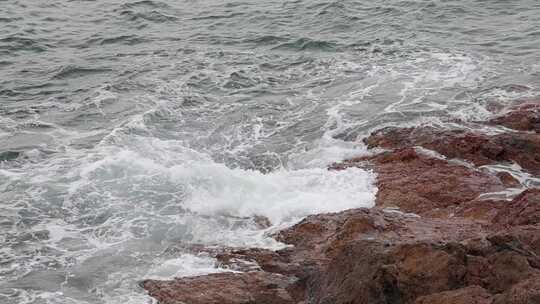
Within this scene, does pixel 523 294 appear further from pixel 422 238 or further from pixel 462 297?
pixel 422 238

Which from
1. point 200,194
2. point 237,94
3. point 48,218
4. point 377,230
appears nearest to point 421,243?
point 377,230

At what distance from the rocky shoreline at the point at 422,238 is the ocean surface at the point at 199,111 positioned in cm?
74

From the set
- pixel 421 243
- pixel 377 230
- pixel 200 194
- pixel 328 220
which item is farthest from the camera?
pixel 200 194

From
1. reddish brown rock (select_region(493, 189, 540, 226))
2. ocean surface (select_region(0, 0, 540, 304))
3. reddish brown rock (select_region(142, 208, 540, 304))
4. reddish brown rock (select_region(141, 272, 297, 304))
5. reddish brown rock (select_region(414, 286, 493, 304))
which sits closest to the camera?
reddish brown rock (select_region(414, 286, 493, 304))

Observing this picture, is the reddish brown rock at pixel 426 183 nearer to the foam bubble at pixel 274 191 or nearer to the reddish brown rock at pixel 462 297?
the foam bubble at pixel 274 191

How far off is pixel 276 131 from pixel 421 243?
9.26 metres

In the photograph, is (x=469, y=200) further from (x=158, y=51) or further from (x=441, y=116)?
(x=158, y=51)

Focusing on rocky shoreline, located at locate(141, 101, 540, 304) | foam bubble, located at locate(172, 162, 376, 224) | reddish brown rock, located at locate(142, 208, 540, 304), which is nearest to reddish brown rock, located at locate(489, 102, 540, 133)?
rocky shoreline, located at locate(141, 101, 540, 304)

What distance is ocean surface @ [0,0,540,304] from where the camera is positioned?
12.8 metres

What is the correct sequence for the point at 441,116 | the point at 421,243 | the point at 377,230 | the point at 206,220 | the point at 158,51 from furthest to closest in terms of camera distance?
the point at 158,51, the point at 441,116, the point at 206,220, the point at 377,230, the point at 421,243

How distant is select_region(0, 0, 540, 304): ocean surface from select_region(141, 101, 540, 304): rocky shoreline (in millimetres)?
738

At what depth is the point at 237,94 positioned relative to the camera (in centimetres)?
2042

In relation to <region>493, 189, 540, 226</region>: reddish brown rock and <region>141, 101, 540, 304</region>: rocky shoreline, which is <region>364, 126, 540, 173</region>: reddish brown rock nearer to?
<region>141, 101, 540, 304</region>: rocky shoreline

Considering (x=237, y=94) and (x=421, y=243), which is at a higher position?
(x=421, y=243)
